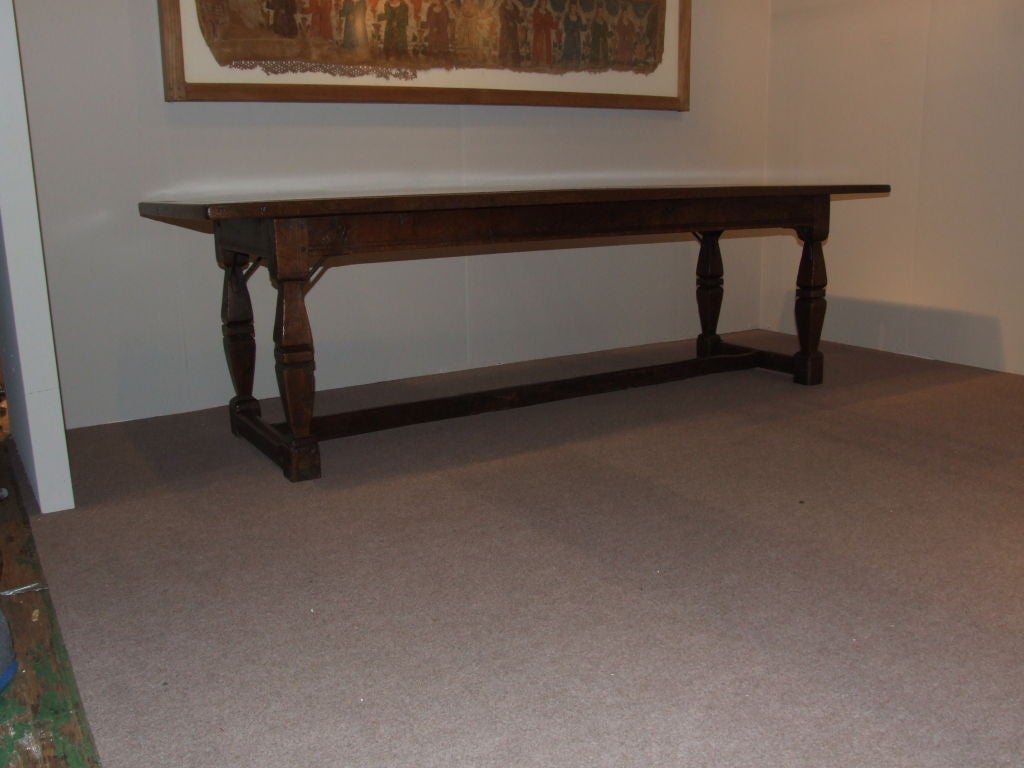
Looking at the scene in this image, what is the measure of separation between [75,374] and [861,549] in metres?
2.44

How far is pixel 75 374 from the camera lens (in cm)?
307

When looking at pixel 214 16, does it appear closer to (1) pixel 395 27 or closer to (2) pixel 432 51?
(1) pixel 395 27

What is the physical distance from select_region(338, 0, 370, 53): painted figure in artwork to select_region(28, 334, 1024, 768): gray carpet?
1366 millimetres

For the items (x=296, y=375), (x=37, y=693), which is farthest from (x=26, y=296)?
(x=37, y=693)

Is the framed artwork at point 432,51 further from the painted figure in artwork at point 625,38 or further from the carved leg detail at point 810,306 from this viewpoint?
the carved leg detail at point 810,306

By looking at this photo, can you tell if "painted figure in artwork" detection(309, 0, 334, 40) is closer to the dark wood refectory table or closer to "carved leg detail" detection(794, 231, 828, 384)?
the dark wood refectory table

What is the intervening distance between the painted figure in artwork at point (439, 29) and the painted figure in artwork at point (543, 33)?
14.8 inches

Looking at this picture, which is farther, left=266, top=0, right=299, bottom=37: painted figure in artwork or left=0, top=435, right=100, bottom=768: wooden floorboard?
left=266, top=0, right=299, bottom=37: painted figure in artwork

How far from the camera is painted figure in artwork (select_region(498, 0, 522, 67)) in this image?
11.6 feet

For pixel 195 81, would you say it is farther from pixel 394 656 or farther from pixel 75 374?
pixel 394 656

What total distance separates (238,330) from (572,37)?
184 cm

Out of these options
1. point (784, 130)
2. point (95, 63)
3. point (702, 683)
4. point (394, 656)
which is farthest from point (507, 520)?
point (784, 130)

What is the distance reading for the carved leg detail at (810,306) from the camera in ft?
11.0

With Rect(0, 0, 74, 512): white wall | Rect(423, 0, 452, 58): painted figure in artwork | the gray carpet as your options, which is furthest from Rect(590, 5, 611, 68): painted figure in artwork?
Rect(0, 0, 74, 512): white wall
